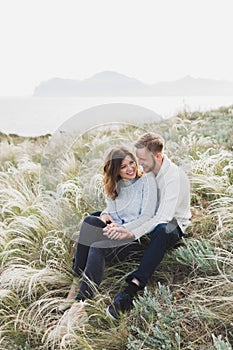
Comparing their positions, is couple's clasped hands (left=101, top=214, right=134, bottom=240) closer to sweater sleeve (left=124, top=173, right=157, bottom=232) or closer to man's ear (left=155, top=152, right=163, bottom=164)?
sweater sleeve (left=124, top=173, right=157, bottom=232)

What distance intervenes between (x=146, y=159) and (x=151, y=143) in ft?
0.36

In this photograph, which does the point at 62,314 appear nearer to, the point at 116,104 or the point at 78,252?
the point at 78,252

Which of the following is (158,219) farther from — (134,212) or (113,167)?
(113,167)

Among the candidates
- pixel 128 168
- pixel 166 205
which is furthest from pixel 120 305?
pixel 128 168

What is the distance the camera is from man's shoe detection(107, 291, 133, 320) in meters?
2.87

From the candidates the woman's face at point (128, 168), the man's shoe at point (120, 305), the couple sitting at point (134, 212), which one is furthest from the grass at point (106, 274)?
the woman's face at point (128, 168)

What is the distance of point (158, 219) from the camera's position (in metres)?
3.19

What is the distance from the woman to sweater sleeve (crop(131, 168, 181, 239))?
46mm

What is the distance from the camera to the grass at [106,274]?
267cm

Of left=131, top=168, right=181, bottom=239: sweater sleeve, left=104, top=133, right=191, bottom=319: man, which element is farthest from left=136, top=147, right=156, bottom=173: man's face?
left=131, top=168, right=181, bottom=239: sweater sleeve

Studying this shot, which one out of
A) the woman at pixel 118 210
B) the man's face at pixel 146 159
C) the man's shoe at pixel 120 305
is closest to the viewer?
the man's shoe at pixel 120 305

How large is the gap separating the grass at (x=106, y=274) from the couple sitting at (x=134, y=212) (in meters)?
0.14

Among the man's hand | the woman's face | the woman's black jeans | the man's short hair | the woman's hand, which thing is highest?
the man's short hair

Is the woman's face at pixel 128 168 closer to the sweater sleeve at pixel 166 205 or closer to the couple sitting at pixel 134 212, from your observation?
the couple sitting at pixel 134 212
